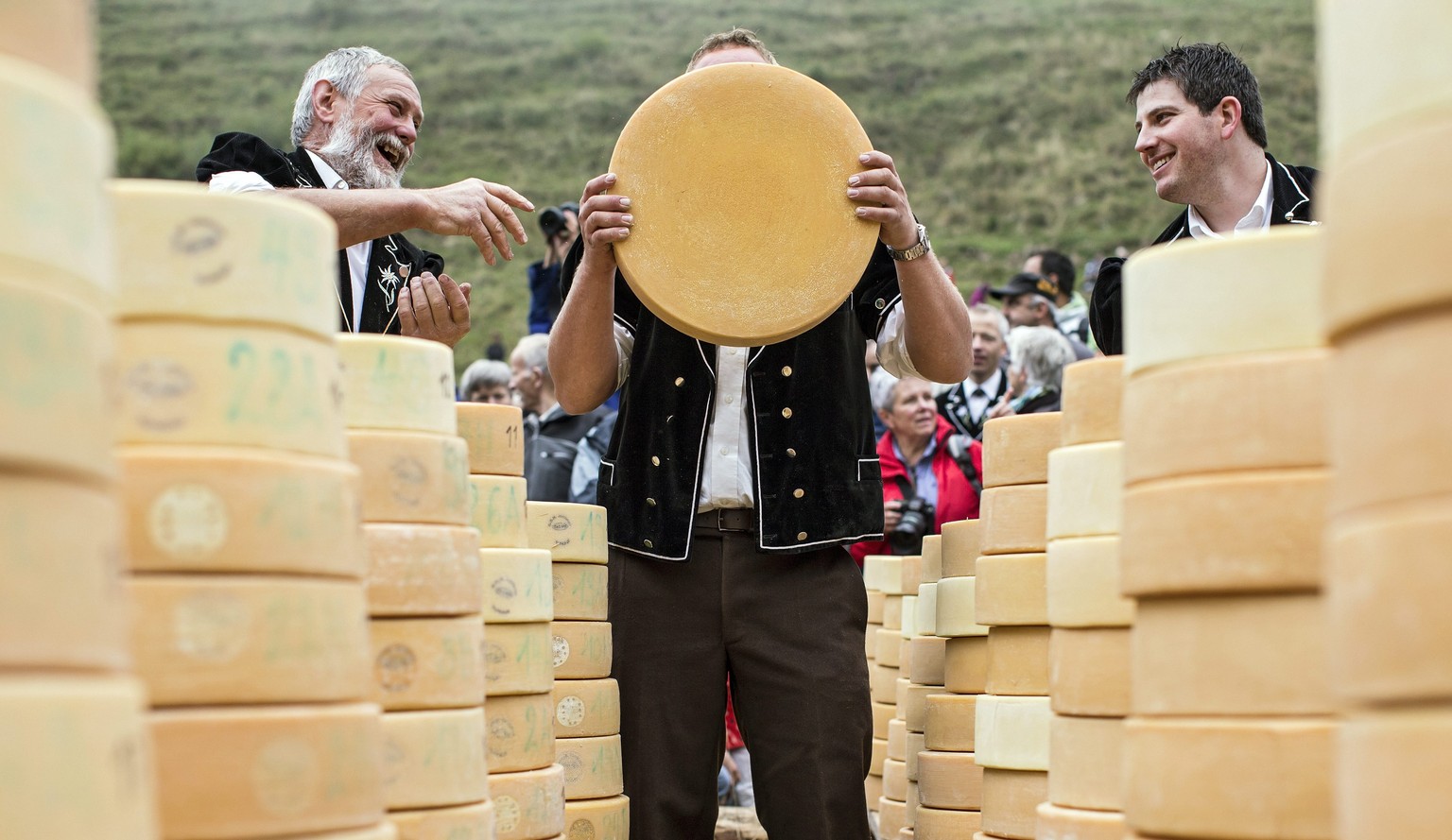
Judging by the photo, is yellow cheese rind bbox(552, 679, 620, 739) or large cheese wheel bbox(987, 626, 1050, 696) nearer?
large cheese wheel bbox(987, 626, 1050, 696)

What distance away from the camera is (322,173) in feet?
13.8

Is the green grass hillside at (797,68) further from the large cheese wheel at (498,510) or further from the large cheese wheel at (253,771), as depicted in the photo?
the large cheese wheel at (253,771)

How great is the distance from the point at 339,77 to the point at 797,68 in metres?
30.8

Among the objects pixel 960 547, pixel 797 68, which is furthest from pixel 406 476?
pixel 797 68

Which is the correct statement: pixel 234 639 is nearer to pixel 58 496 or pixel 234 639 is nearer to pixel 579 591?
pixel 58 496

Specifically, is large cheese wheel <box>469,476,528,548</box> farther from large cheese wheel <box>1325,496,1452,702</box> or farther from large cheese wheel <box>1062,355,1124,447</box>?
large cheese wheel <box>1325,496,1452,702</box>

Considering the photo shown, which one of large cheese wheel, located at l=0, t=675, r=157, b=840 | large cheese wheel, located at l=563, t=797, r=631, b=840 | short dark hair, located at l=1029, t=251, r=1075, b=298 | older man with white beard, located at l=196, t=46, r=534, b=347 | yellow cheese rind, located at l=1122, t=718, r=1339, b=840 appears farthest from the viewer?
short dark hair, located at l=1029, t=251, r=1075, b=298

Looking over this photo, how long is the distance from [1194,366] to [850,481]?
4.81 ft

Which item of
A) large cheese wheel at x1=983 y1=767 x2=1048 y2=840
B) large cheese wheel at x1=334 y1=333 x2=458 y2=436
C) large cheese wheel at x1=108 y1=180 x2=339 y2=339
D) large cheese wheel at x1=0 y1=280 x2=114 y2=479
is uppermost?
large cheese wheel at x1=108 y1=180 x2=339 y2=339

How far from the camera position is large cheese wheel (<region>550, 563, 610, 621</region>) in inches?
154

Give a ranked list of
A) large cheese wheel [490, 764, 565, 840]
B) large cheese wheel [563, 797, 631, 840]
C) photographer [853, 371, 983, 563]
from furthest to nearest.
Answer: photographer [853, 371, 983, 563] → large cheese wheel [563, 797, 631, 840] → large cheese wheel [490, 764, 565, 840]

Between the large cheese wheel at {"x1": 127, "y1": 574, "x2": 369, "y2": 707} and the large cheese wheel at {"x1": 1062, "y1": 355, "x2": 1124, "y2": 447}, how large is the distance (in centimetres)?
139

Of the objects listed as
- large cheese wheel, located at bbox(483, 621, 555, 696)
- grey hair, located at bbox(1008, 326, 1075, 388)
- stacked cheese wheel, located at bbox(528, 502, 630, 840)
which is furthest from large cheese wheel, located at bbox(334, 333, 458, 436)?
grey hair, located at bbox(1008, 326, 1075, 388)

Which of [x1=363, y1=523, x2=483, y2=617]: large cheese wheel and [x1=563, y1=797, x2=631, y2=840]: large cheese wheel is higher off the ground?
[x1=363, y1=523, x2=483, y2=617]: large cheese wheel
